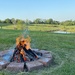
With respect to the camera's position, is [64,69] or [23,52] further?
[23,52]

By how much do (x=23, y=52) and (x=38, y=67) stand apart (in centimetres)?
47

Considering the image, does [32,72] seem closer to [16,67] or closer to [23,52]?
[16,67]

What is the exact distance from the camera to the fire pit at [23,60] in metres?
2.96

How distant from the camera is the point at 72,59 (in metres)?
3.56

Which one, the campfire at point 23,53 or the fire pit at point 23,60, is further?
the campfire at point 23,53

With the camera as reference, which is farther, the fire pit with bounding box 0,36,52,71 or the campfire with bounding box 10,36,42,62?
the campfire with bounding box 10,36,42,62

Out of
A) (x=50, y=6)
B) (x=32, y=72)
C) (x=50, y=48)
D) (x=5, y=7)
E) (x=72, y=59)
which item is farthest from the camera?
(x=50, y=6)

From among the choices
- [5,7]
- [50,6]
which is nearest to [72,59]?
[5,7]

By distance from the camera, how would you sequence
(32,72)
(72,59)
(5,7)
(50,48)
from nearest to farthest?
(32,72), (72,59), (50,48), (5,7)

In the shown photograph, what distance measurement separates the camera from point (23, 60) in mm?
3215

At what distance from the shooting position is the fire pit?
9.73 ft

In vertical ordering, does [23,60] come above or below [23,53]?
below

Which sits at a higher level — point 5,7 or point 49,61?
point 5,7

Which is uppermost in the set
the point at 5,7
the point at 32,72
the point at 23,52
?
the point at 5,7
